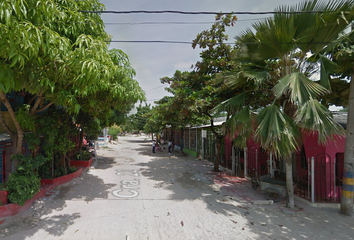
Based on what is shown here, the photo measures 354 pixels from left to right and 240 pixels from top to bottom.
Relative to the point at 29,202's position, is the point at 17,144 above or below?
above

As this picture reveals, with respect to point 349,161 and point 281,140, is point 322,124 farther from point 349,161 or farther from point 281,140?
point 349,161

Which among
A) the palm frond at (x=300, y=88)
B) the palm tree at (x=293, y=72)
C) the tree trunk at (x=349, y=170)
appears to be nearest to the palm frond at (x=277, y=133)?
the palm tree at (x=293, y=72)

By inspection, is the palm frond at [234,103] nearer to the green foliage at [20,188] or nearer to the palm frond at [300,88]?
the palm frond at [300,88]

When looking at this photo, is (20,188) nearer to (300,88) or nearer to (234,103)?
(234,103)

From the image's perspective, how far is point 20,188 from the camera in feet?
17.7

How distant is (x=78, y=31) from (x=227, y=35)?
6.95 meters

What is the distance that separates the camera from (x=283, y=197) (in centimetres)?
711

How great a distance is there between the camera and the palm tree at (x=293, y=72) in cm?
500

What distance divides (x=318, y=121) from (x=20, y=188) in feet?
25.7

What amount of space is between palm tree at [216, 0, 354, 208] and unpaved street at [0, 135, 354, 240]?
1228 millimetres

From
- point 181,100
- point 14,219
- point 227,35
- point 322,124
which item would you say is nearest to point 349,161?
point 322,124

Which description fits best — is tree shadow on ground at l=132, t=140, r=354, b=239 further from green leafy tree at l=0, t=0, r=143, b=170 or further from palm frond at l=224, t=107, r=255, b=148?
green leafy tree at l=0, t=0, r=143, b=170

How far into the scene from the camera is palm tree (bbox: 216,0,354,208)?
5000mm

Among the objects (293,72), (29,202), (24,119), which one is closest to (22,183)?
(29,202)
